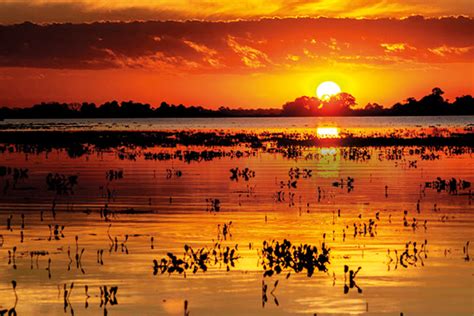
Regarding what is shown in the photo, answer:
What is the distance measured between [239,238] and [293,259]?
10.7 feet

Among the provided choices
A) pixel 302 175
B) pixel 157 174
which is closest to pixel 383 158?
pixel 302 175

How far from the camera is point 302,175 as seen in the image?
40125 millimetres

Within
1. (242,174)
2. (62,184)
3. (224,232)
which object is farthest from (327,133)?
(224,232)

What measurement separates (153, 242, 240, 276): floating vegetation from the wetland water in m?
0.04

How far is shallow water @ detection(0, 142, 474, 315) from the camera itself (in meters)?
14.7

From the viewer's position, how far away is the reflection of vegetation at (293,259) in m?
17.4

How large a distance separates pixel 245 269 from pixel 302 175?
23.1 m

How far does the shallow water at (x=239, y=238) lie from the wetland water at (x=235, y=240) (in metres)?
0.04

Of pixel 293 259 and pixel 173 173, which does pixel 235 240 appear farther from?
pixel 173 173

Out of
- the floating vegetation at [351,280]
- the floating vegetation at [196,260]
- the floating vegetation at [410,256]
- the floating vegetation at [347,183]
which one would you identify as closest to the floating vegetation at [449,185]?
the floating vegetation at [347,183]

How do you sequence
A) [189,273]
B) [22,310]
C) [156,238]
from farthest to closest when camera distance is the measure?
[156,238] → [189,273] → [22,310]

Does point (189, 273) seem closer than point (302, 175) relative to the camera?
Yes

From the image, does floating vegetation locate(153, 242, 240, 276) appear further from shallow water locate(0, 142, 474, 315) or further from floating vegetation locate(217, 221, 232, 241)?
floating vegetation locate(217, 221, 232, 241)

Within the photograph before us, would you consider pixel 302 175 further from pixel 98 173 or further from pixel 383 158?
pixel 383 158
